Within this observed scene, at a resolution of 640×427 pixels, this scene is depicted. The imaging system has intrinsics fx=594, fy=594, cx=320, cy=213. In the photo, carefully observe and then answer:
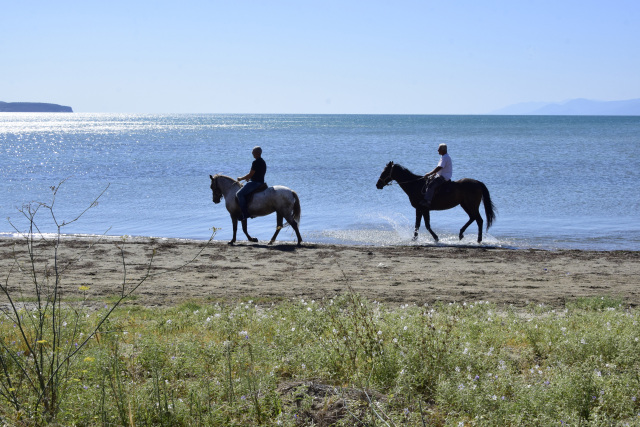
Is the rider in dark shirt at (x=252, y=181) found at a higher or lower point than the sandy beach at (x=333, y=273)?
higher

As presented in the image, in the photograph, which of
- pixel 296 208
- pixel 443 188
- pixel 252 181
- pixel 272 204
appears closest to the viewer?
pixel 252 181

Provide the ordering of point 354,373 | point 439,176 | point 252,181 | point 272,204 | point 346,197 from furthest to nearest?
point 346,197, point 439,176, point 272,204, point 252,181, point 354,373

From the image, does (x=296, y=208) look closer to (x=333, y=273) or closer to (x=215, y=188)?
(x=215, y=188)

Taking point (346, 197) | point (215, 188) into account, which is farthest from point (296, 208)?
point (346, 197)

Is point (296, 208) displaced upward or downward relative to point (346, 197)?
upward

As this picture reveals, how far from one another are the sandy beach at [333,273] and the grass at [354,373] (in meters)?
2.35

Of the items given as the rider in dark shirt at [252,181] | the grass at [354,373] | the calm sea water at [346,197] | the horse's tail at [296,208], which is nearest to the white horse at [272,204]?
the horse's tail at [296,208]

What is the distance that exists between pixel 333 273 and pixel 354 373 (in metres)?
6.50

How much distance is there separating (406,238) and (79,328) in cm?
1206

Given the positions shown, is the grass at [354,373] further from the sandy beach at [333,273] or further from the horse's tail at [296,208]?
the horse's tail at [296,208]

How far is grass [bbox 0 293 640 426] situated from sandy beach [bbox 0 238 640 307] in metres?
2.35

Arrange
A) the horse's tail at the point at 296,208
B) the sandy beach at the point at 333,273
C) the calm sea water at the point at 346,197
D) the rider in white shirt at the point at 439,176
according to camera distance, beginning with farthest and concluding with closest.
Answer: the calm sea water at the point at 346,197 < the rider in white shirt at the point at 439,176 < the horse's tail at the point at 296,208 < the sandy beach at the point at 333,273

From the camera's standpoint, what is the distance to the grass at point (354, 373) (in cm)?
428

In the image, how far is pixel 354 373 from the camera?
5148 millimetres
